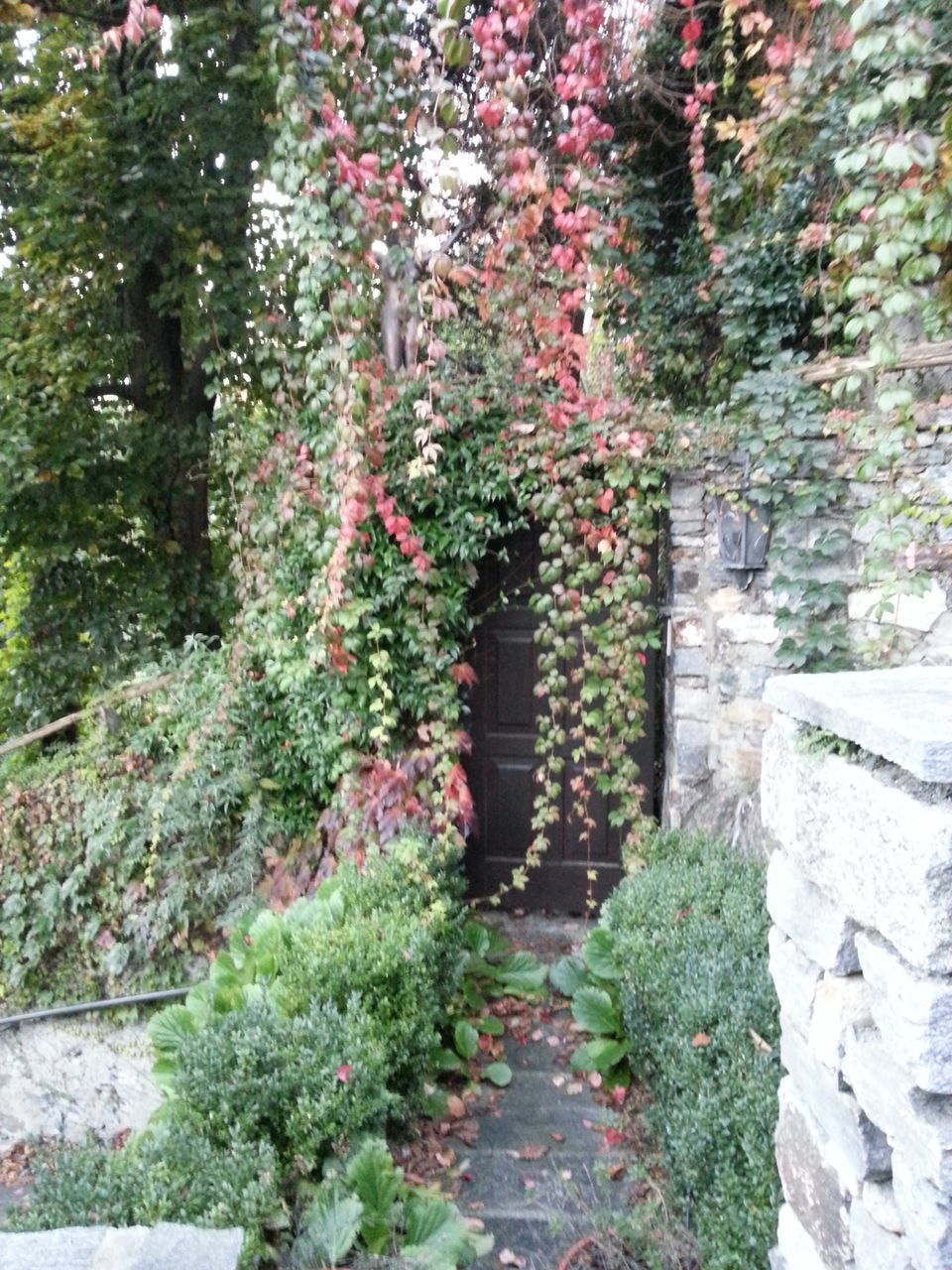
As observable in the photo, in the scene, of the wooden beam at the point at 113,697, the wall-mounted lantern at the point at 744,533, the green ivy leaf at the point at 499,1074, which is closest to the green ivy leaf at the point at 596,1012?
the green ivy leaf at the point at 499,1074

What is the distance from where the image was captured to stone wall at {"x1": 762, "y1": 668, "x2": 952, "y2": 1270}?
1325 mm

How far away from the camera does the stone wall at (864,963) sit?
1.33 m

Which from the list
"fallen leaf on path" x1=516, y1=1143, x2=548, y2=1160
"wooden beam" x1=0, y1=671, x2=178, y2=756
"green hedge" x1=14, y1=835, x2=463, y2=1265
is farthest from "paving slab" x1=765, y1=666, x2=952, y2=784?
"wooden beam" x1=0, y1=671, x2=178, y2=756

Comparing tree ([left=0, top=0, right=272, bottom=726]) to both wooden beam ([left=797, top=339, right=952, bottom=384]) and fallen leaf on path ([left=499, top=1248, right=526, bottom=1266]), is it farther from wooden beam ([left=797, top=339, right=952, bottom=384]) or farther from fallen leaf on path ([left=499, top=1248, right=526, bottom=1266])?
fallen leaf on path ([left=499, top=1248, right=526, bottom=1266])

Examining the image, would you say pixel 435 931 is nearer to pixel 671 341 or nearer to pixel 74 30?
pixel 671 341

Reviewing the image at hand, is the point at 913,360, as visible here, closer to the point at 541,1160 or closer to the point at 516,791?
the point at 516,791

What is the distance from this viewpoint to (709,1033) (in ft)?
9.66

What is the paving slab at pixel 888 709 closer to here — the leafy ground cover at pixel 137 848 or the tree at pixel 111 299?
the leafy ground cover at pixel 137 848

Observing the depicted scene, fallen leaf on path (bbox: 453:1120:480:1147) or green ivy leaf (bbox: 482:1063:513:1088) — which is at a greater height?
green ivy leaf (bbox: 482:1063:513:1088)

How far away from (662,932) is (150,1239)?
83.6 inches

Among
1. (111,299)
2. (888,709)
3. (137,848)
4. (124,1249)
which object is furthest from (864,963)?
(111,299)

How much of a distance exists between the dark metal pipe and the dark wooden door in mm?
1709

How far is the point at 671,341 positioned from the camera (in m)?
5.59

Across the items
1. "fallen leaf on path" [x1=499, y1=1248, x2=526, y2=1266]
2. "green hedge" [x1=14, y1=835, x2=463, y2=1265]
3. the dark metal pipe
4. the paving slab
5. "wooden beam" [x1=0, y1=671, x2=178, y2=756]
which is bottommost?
the dark metal pipe
